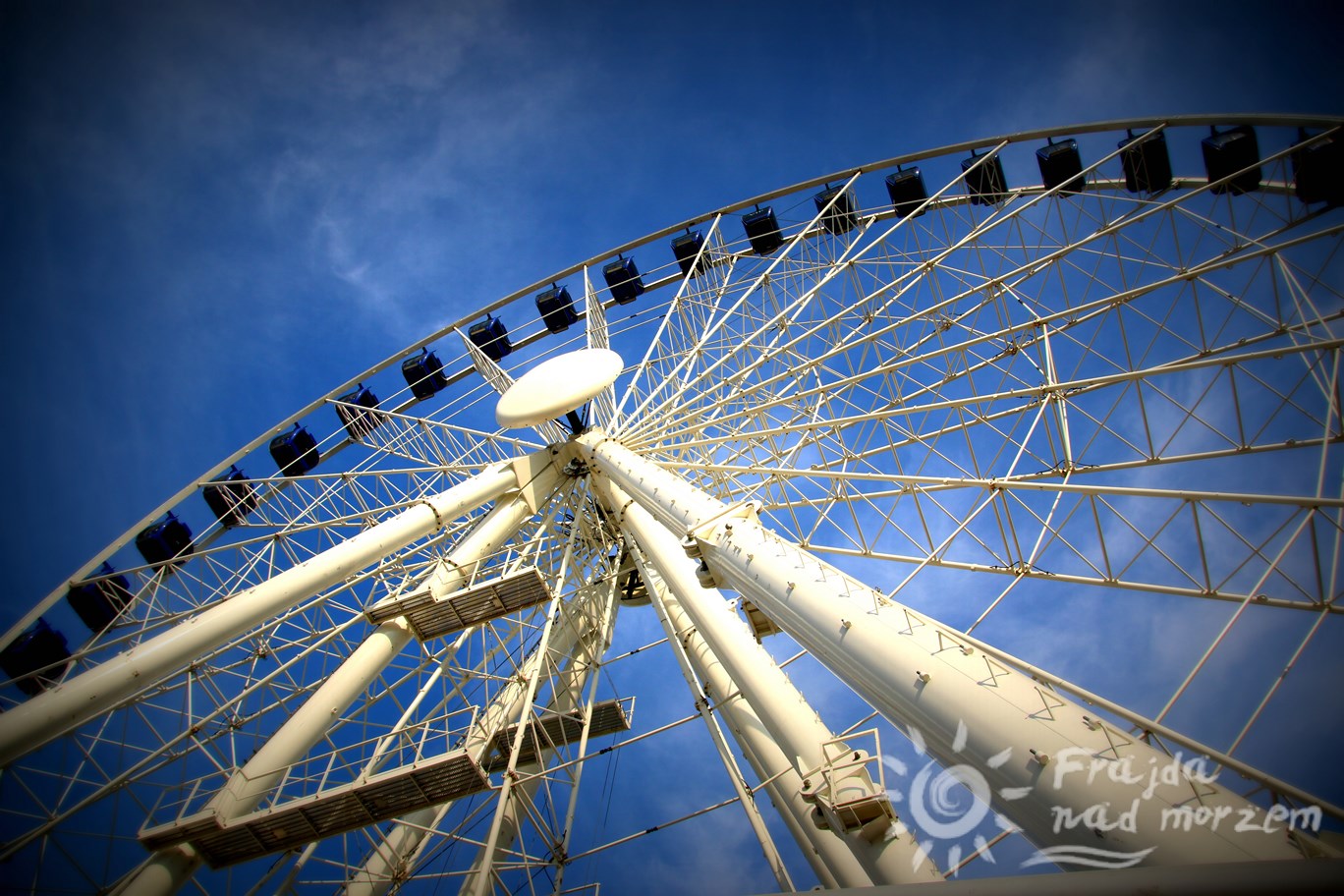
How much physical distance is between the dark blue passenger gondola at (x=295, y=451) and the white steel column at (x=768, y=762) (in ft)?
57.1

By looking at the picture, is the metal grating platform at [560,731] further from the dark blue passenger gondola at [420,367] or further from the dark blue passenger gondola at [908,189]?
the dark blue passenger gondola at [908,189]

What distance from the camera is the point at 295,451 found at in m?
27.2

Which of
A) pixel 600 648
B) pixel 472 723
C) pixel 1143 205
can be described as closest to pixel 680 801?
pixel 600 648

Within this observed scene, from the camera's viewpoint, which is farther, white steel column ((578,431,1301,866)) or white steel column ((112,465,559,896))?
white steel column ((112,465,559,896))

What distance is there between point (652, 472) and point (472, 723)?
7353 millimetres

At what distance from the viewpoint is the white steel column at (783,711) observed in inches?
267

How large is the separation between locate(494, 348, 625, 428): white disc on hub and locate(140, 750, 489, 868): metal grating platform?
8403mm

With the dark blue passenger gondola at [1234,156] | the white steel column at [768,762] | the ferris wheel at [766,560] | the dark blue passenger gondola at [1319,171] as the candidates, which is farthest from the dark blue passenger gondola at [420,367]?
the dark blue passenger gondola at [1319,171]

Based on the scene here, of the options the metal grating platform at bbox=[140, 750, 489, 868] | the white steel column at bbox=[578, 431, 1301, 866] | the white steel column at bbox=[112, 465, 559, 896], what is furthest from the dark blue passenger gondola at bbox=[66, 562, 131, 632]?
the white steel column at bbox=[578, 431, 1301, 866]

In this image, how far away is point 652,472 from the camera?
14.4m

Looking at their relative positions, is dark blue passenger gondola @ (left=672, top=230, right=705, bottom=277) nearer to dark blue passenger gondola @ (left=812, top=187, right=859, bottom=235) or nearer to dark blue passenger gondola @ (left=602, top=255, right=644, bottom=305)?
dark blue passenger gondola @ (left=602, top=255, right=644, bottom=305)

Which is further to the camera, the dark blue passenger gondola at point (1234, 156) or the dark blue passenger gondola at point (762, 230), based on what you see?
the dark blue passenger gondola at point (762, 230)

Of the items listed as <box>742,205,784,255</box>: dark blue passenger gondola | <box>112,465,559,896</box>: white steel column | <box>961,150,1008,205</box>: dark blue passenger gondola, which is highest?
<box>742,205,784,255</box>: dark blue passenger gondola

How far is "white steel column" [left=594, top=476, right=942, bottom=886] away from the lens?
267 inches
